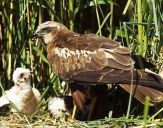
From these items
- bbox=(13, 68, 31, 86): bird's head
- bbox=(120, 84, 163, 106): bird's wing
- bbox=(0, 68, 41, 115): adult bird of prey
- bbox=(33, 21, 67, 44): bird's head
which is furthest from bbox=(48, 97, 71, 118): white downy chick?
bbox=(120, 84, 163, 106): bird's wing

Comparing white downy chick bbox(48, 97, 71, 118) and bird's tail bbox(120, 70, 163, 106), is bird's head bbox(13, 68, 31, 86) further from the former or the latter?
bird's tail bbox(120, 70, 163, 106)

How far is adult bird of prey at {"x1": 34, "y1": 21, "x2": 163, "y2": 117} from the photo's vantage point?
4281 millimetres

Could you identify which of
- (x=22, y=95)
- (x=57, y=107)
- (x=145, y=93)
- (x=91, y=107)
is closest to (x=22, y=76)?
(x=22, y=95)

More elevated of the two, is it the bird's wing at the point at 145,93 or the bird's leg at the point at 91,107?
the bird's wing at the point at 145,93

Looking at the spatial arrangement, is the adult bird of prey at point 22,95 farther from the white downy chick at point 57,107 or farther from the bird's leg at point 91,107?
the bird's leg at point 91,107

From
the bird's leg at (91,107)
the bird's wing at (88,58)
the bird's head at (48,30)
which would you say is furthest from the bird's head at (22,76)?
the bird's leg at (91,107)

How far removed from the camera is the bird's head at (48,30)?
491cm

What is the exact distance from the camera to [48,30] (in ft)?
16.3

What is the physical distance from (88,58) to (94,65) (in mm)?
89

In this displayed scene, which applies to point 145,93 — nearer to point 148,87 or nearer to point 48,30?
point 148,87

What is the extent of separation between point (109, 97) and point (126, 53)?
68 centimetres

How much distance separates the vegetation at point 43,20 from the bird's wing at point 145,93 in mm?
461

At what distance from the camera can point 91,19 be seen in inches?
209

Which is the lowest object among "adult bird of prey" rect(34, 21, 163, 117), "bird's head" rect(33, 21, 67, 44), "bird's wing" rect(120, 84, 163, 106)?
Answer: "bird's wing" rect(120, 84, 163, 106)
